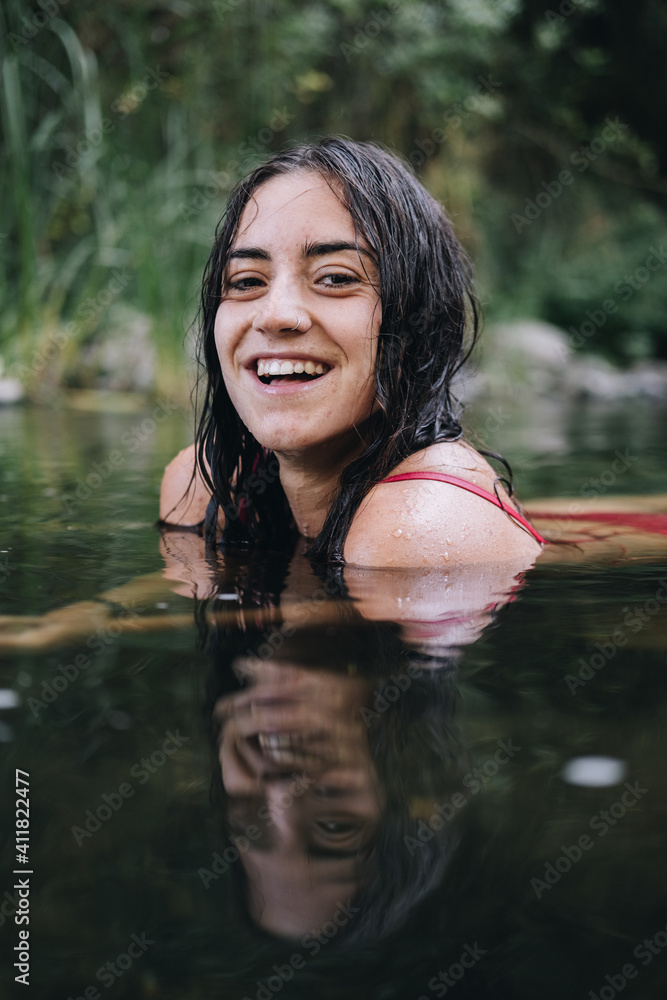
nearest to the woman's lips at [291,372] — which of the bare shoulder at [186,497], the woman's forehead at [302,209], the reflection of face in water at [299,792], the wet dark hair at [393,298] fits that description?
the wet dark hair at [393,298]

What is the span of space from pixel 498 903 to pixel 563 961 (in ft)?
0.24

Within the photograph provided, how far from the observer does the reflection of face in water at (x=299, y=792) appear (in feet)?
2.63

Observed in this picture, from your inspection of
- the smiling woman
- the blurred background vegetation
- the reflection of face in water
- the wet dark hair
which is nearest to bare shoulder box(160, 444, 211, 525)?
the wet dark hair

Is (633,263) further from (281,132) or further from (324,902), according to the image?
(324,902)

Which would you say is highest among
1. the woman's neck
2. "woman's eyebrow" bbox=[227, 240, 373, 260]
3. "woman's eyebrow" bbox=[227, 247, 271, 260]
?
"woman's eyebrow" bbox=[227, 240, 373, 260]

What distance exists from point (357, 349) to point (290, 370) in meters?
0.15

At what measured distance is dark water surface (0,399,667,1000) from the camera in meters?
0.74

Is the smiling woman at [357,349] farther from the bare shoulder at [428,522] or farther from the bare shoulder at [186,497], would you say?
the bare shoulder at [186,497]

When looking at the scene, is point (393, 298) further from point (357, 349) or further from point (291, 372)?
point (291, 372)

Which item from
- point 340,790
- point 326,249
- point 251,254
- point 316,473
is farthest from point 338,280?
point 340,790

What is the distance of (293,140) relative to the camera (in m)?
3.39

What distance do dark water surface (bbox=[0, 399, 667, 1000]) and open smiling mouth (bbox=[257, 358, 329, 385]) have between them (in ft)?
1.52

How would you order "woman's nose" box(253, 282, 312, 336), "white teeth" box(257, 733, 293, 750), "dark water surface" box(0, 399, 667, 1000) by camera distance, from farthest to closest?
"woman's nose" box(253, 282, 312, 336)
"white teeth" box(257, 733, 293, 750)
"dark water surface" box(0, 399, 667, 1000)

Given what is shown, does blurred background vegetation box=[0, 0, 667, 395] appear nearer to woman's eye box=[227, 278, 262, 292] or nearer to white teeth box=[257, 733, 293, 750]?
woman's eye box=[227, 278, 262, 292]
